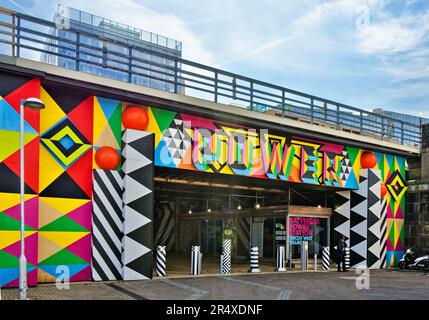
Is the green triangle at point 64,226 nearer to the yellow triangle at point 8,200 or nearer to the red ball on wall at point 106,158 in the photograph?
the yellow triangle at point 8,200

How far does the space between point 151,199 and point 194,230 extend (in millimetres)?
17780

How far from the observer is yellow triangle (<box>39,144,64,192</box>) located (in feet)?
42.6

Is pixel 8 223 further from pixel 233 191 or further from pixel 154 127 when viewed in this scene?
pixel 233 191

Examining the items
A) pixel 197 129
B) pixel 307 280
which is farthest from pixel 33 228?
pixel 307 280

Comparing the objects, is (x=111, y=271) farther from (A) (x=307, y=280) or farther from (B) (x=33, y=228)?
(A) (x=307, y=280)

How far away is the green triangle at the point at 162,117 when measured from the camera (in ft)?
50.3

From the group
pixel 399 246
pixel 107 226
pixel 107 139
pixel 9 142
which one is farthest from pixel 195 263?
pixel 399 246

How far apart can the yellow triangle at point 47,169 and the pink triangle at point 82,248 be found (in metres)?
2.05

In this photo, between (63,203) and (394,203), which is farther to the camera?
(394,203)

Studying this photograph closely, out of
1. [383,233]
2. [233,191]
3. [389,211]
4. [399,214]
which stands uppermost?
[233,191]

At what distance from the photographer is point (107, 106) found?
1437 centimetres

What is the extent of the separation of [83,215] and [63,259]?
1.48 m

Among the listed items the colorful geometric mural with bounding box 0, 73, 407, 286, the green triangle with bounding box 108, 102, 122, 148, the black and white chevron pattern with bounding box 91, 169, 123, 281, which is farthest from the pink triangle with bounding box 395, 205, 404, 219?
the green triangle with bounding box 108, 102, 122, 148

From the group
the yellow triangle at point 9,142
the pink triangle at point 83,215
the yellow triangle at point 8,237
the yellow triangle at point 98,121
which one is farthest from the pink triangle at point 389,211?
→ the yellow triangle at point 9,142
